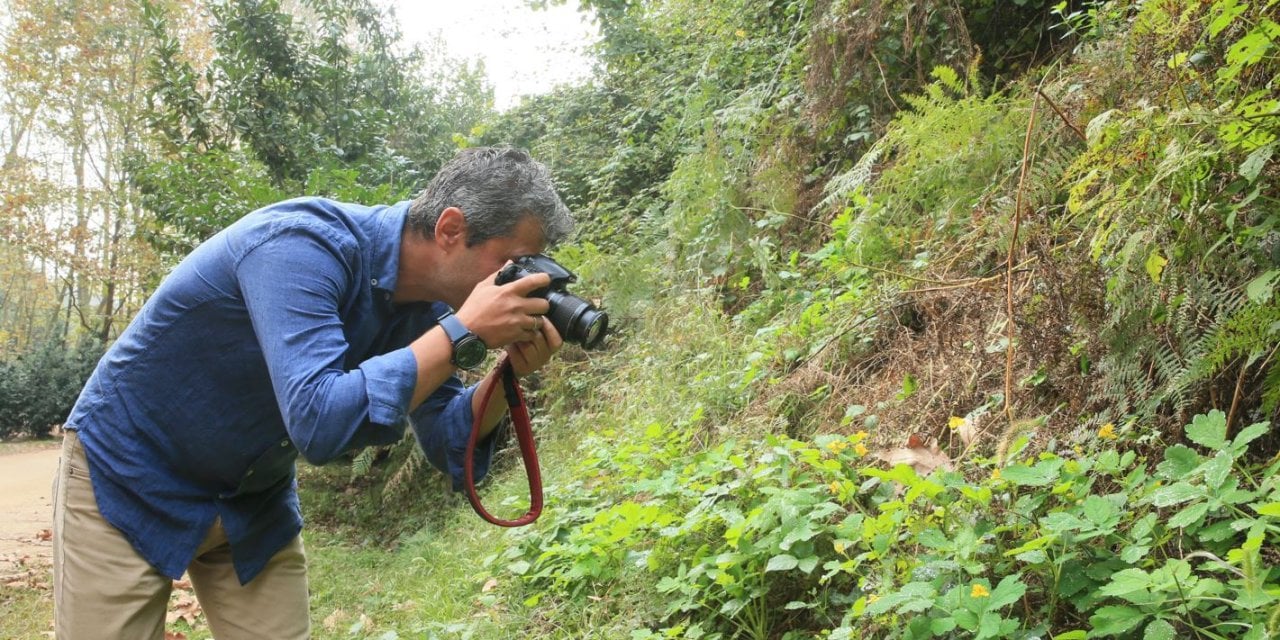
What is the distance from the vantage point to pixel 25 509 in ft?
29.5

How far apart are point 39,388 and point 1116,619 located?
20350 millimetres

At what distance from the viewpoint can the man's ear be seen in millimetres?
1958

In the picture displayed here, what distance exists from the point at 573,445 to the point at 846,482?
3222mm

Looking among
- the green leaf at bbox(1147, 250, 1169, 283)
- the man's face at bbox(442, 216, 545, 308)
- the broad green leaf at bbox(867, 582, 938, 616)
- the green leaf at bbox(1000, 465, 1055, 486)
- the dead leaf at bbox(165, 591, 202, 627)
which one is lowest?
the dead leaf at bbox(165, 591, 202, 627)

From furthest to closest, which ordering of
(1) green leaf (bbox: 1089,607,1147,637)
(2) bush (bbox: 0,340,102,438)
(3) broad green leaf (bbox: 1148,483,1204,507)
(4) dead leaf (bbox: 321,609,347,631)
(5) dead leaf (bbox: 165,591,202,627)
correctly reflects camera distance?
1. (2) bush (bbox: 0,340,102,438)
2. (5) dead leaf (bbox: 165,591,202,627)
3. (4) dead leaf (bbox: 321,609,347,631)
4. (3) broad green leaf (bbox: 1148,483,1204,507)
5. (1) green leaf (bbox: 1089,607,1147,637)

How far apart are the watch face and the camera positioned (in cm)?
24

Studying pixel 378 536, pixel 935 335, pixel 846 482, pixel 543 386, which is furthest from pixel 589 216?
pixel 846 482

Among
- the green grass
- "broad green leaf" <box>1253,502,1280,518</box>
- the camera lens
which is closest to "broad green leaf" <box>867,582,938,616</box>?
"broad green leaf" <box>1253,502,1280,518</box>

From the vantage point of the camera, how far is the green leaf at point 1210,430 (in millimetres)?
1595

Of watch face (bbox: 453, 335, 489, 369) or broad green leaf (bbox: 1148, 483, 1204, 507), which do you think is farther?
watch face (bbox: 453, 335, 489, 369)

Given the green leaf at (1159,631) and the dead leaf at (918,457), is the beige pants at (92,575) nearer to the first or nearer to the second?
the dead leaf at (918,457)

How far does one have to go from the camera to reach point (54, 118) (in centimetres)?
2006

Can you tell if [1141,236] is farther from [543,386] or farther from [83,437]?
[543,386]

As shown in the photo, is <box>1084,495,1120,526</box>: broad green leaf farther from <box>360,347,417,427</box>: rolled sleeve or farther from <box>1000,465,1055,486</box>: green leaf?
<box>360,347,417,427</box>: rolled sleeve
